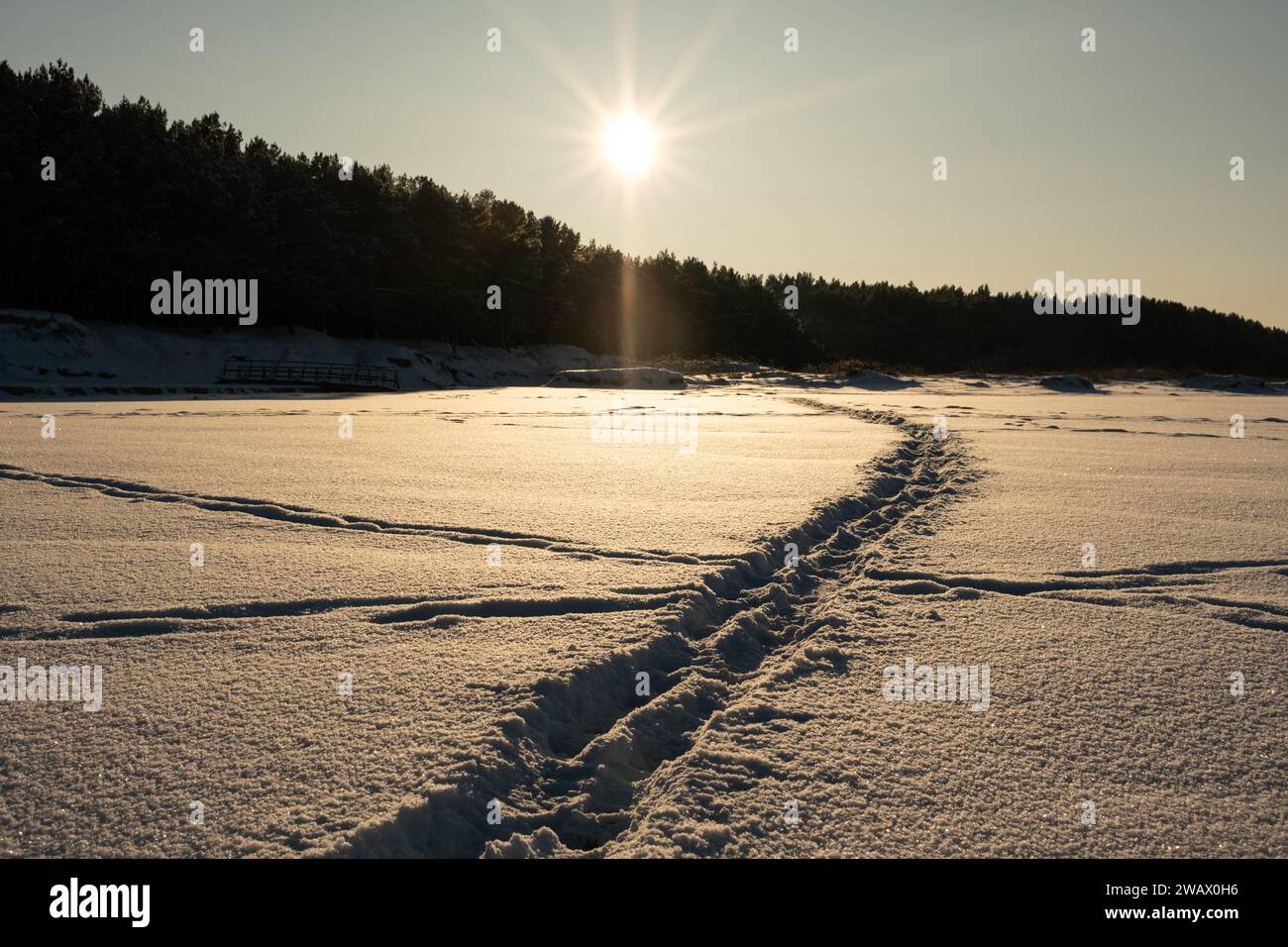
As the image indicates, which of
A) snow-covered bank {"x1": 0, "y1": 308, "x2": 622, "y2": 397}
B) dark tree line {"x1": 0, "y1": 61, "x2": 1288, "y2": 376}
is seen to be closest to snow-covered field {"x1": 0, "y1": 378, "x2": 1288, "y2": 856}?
snow-covered bank {"x1": 0, "y1": 308, "x2": 622, "y2": 397}

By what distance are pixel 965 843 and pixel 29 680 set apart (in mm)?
2822

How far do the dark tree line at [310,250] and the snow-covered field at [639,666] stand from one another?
29209 mm

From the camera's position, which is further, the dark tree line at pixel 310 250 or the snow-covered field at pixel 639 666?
the dark tree line at pixel 310 250

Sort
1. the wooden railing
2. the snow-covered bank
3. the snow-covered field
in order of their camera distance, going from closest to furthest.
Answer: the snow-covered field, the snow-covered bank, the wooden railing

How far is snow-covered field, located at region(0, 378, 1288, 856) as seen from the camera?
6.16ft

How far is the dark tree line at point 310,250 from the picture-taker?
96.7 ft

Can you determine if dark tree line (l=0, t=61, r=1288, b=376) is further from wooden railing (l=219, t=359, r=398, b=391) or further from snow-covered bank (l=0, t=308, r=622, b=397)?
wooden railing (l=219, t=359, r=398, b=391)

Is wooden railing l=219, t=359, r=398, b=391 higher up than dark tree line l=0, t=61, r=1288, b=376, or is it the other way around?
dark tree line l=0, t=61, r=1288, b=376

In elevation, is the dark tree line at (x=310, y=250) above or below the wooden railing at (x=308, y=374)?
above

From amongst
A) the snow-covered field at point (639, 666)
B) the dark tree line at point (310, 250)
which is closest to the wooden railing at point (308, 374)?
the dark tree line at point (310, 250)

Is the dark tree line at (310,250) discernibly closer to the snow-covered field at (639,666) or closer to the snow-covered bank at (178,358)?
the snow-covered bank at (178,358)

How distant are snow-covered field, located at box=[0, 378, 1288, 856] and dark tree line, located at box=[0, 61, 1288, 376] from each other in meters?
29.2

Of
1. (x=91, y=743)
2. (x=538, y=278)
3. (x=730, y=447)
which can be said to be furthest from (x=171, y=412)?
(x=538, y=278)

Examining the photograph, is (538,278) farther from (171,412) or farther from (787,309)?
(171,412)
